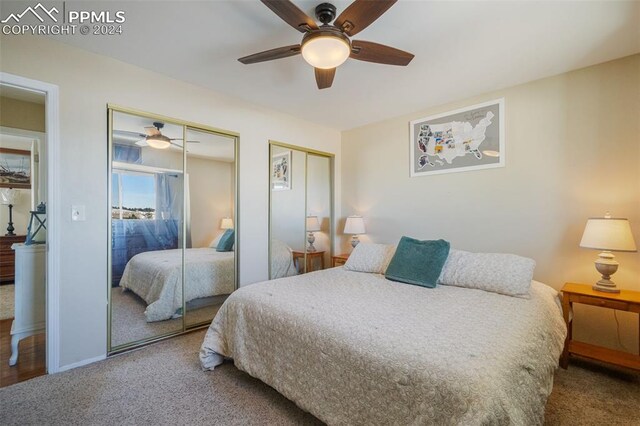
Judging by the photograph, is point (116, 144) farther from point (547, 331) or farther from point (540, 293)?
point (540, 293)

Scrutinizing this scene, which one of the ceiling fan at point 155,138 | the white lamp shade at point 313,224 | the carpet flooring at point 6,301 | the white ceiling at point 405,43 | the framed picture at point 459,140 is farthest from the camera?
the white lamp shade at point 313,224

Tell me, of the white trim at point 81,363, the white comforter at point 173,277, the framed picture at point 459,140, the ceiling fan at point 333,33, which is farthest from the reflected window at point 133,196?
the framed picture at point 459,140

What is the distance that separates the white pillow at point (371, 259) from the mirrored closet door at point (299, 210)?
998 mm

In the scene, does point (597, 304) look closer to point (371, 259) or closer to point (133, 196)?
point (371, 259)

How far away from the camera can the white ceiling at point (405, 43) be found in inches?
68.6

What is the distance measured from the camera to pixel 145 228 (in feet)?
8.48

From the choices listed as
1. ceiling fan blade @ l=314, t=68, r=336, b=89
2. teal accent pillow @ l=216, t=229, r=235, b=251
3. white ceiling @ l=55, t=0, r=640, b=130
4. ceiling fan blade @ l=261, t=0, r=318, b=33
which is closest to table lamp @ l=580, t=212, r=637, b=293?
white ceiling @ l=55, t=0, r=640, b=130

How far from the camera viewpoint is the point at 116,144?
7.82ft

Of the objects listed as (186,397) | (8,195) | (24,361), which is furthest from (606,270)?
(8,195)

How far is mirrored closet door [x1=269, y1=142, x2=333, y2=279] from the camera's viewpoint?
3541 millimetres

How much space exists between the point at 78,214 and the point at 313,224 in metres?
2.57

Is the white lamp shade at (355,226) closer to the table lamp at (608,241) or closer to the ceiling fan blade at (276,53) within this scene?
the table lamp at (608,241)

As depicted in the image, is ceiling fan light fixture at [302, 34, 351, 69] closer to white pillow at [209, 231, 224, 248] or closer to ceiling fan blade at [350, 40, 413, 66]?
ceiling fan blade at [350, 40, 413, 66]

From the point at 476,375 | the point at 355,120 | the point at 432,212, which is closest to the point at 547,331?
the point at 476,375
